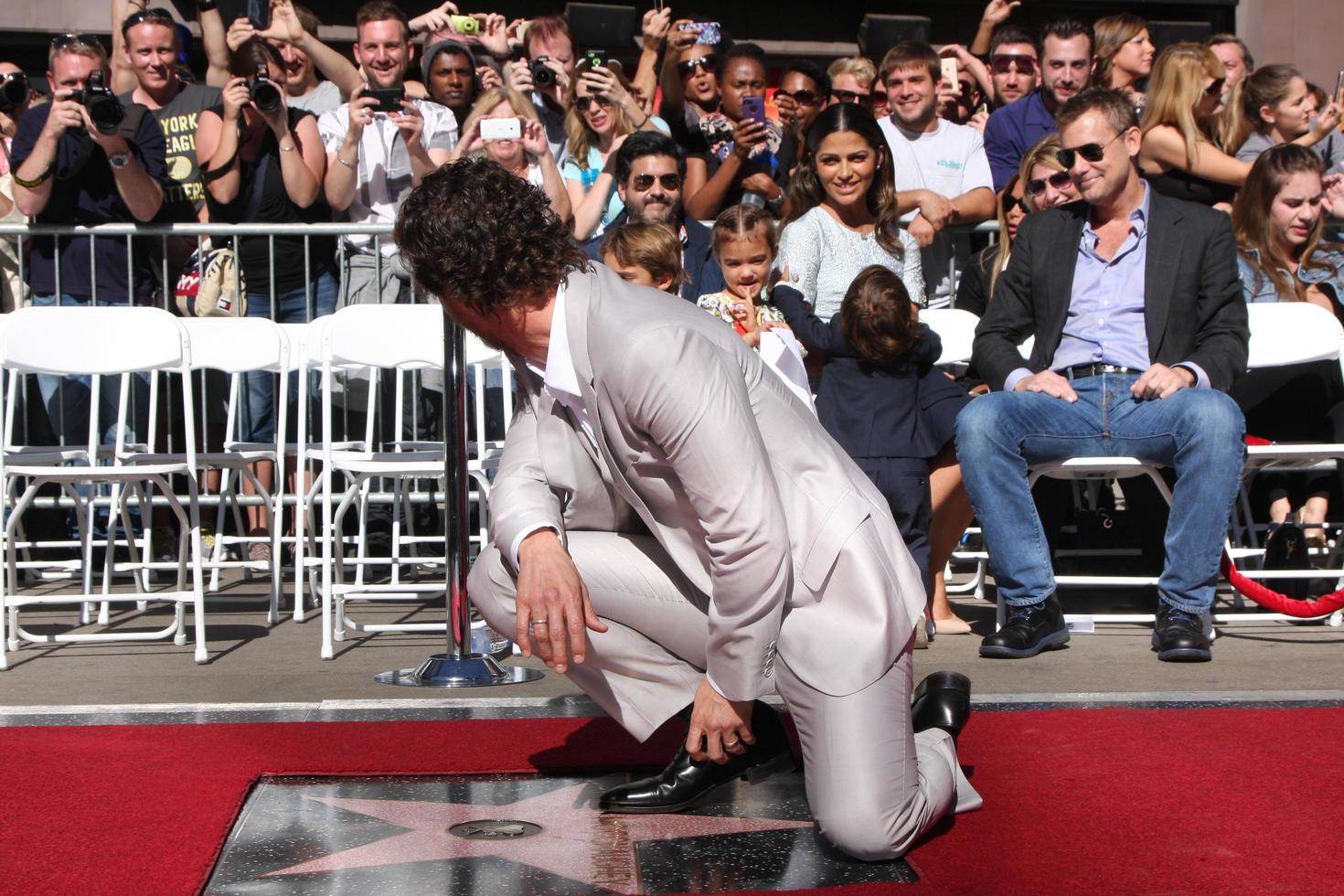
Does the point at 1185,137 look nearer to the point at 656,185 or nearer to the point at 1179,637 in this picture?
the point at 656,185

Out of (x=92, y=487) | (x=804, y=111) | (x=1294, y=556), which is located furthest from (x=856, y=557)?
(x=804, y=111)

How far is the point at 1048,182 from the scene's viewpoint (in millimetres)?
6297

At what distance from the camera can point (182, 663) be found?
4.96 metres

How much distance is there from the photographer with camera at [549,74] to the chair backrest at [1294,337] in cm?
320

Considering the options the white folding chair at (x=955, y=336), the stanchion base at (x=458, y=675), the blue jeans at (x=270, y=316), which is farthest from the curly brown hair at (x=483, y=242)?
the blue jeans at (x=270, y=316)

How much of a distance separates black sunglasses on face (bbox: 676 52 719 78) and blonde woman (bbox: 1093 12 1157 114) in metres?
2.00

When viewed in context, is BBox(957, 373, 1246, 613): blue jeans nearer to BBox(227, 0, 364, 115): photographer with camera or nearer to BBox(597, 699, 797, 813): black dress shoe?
BBox(597, 699, 797, 813): black dress shoe

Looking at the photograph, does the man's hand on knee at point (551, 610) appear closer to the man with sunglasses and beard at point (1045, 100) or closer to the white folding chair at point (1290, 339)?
the white folding chair at point (1290, 339)

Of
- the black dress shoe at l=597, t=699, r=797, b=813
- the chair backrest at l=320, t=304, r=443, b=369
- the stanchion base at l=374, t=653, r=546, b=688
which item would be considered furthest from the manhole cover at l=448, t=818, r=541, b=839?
the chair backrest at l=320, t=304, r=443, b=369

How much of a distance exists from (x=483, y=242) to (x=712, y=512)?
64 centimetres

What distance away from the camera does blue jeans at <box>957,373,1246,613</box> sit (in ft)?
15.9

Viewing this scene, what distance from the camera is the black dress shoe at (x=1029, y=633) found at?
480cm

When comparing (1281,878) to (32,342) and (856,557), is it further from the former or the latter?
(32,342)

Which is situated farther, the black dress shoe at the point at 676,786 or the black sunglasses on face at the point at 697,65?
the black sunglasses on face at the point at 697,65
